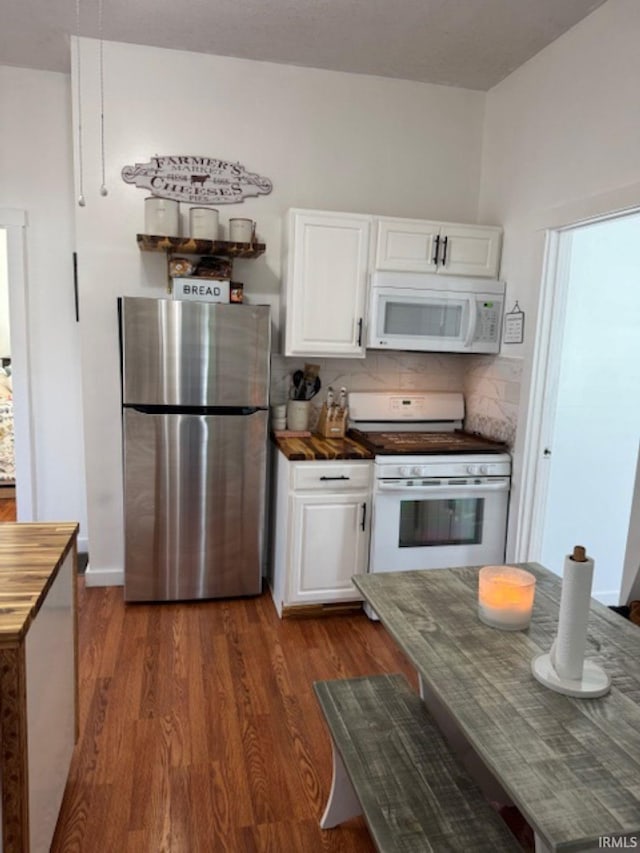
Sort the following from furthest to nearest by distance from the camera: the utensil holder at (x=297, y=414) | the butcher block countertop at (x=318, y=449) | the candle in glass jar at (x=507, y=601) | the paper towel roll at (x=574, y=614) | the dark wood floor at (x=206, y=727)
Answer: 1. the utensil holder at (x=297, y=414)
2. the butcher block countertop at (x=318, y=449)
3. the dark wood floor at (x=206, y=727)
4. the candle in glass jar at (x=507, y=601)
5. the paper towel roll at (x=574, y=614)

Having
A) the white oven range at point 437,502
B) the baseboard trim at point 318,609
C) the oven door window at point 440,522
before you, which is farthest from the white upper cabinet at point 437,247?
the baseboard trim at point 318,609

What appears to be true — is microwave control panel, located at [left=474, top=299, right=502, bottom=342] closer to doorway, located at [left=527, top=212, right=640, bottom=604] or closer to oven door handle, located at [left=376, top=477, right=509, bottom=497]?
doorway, located at [left=527, top=212, right=640, bottom=604]

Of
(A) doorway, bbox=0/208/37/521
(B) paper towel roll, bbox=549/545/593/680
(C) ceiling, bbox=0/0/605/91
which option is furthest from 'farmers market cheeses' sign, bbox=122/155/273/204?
(B) paper towel roll, bbox=549/545/593/680

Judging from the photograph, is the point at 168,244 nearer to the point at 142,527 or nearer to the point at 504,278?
the point at 142,527

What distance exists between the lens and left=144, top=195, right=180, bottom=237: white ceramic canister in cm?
294

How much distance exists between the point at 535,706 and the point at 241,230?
261 cm

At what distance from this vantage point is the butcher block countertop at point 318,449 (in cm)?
287

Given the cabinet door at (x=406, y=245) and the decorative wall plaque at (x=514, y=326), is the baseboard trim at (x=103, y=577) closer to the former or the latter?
the cabinet door at (x=406, y=245)

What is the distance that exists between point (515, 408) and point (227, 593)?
1851 mm

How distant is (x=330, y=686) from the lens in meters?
1.80

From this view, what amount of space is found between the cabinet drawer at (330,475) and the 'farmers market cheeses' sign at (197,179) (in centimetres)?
154

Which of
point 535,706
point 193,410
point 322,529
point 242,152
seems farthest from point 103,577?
point 535,706

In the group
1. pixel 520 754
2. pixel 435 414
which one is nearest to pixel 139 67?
pixel 435 414

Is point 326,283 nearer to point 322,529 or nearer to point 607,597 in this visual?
point 322,529
